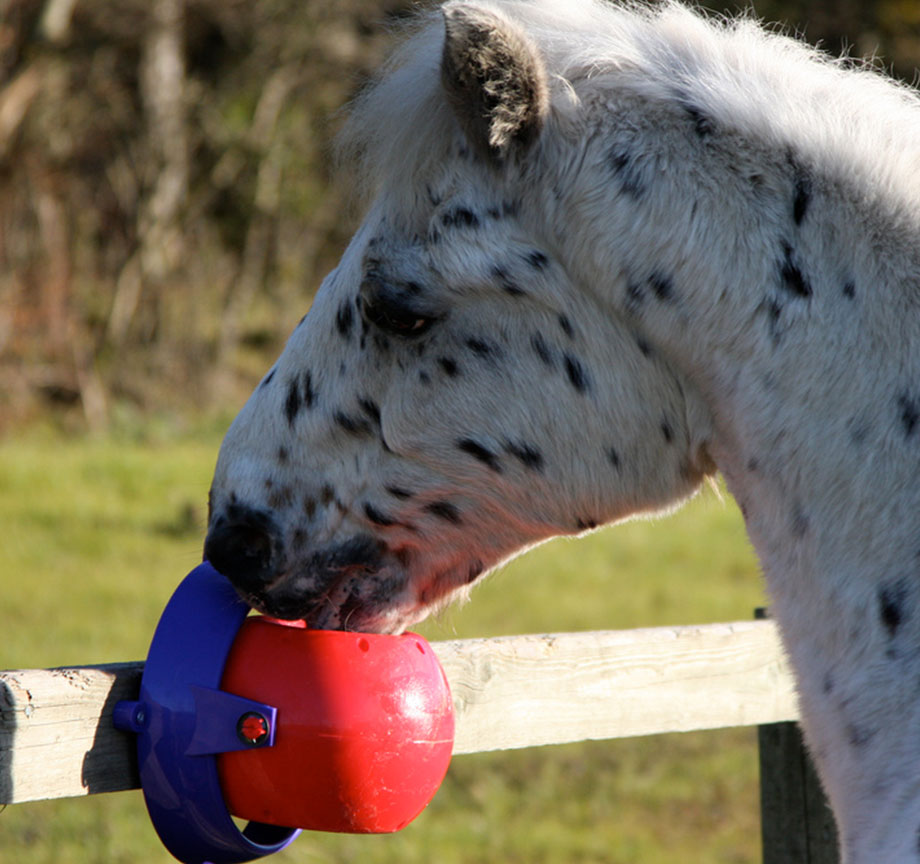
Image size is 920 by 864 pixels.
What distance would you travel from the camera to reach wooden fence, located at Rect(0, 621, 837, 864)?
1.86 metres

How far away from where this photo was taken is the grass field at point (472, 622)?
500 centimetres

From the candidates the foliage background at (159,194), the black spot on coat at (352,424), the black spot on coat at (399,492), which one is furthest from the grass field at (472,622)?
the foliage background at (159,194)

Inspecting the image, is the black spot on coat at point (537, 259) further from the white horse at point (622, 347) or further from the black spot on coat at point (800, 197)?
the black spot on coat at point (800, 197)

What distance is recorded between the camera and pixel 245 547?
6.57 feet

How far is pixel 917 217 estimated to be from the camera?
170cm

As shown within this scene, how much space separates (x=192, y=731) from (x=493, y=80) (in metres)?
1.13

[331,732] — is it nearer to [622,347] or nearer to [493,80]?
[622,347]

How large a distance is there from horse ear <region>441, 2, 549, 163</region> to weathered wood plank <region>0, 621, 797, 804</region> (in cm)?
109

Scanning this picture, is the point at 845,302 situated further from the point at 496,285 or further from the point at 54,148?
the point at 54,148

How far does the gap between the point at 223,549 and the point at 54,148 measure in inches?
459

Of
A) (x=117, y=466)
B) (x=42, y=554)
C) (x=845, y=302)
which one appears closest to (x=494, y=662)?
(x=845, y=302)

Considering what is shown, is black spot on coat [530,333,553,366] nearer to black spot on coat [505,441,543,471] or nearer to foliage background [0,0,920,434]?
black spot on coat [505,441,543,471]

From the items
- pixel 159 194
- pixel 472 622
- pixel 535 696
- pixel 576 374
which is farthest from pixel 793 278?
pixel 159 194

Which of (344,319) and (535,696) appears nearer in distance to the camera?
(344,319)
